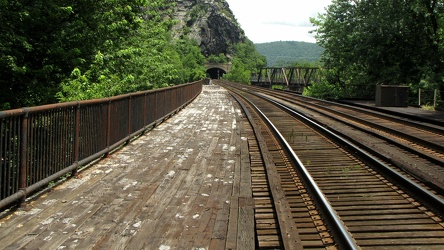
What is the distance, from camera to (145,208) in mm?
5047

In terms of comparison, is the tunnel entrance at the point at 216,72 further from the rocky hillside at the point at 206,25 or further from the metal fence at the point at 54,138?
the metal fence at the point at 54,138

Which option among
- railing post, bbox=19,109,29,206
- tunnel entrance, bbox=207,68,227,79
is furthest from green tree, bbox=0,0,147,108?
tunnel entrance, bbox=207,68,227,79

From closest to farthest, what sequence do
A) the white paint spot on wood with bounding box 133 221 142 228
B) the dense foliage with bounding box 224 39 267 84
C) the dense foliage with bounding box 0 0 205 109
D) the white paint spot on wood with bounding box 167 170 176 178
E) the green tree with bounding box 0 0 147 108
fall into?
1. the white paint spot on wood with bounding box 133 221 142 228
2. the white paint spot on wood with bounding box 167 170 176 178
3. the green tree with bounding box 0 0 147 108
4. the dense foliage with bounding box 0 0 205 109
5. the dense foliage with bounding box 224 39 267 84

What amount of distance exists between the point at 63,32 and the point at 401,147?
417 inches

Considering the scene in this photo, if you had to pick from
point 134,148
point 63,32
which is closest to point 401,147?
point 134,148

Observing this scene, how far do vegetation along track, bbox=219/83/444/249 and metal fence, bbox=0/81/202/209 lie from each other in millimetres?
2986

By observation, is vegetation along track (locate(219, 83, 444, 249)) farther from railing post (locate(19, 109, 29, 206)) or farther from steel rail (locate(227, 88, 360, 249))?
railing post (locate(19, 109, 29, 206))

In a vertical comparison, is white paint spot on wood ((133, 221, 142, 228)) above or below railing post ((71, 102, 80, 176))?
below

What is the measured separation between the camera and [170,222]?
4.55 m

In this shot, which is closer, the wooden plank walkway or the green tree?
the wooden plank walkway

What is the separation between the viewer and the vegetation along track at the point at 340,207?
4.12m

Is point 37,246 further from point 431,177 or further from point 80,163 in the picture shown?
point 431,177

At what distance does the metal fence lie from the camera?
4676 millimetres

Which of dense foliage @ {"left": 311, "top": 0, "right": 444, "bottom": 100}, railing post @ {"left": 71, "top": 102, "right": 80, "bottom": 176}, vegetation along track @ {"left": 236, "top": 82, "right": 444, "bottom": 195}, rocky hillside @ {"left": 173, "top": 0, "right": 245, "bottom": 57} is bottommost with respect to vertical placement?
vegetation along track @ {"left": 236, "top": 82, "right": 444, "bottom": 195}
